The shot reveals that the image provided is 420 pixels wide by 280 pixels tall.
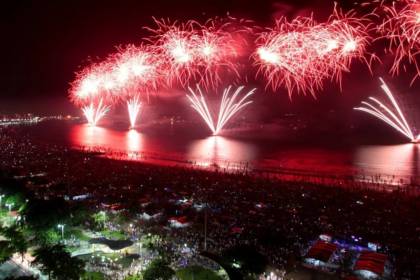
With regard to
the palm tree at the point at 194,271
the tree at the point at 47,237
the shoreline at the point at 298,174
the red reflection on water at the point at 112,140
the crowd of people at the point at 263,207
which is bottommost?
the palm tree at the point at 194,271

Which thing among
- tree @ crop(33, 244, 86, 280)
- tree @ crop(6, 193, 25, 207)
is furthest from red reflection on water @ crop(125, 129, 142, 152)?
tree @ crop(33, 244, 86, 280)

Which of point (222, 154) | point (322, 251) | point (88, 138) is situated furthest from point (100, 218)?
point (88, 138)

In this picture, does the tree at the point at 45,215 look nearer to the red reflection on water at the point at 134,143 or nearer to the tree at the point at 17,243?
the tree at the point at 17,243

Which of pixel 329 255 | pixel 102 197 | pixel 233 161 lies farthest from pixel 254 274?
pixel 233 161

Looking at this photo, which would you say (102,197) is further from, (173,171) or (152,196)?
(173,171)

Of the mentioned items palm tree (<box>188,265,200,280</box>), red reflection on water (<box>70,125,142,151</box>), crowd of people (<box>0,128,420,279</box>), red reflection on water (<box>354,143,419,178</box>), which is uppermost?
red reflection on water (<box>70,125,142,151</box>)

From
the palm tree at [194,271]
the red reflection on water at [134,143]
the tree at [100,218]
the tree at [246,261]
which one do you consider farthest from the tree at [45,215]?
the red reflection on water at [134,143]

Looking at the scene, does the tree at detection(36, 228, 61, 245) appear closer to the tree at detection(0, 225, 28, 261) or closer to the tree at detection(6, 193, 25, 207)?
the tree at detection(0, 225, 28, 261)

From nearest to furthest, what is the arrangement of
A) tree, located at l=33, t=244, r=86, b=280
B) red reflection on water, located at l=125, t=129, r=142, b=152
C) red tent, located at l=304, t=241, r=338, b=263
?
tree, located at l=33, t=244, r=86, b=280, red tent, located at l=304, t=241, r=338, b=263, red reflection on water, located at l=125, t=129, r=142, b=152
